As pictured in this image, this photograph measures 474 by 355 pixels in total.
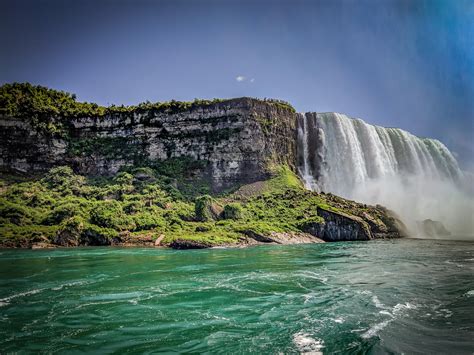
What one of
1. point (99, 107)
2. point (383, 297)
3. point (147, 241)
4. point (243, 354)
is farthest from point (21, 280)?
point (99, 107)

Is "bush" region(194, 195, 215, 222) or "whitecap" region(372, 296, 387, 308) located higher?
"bush" region(194, 195, 215, 222)

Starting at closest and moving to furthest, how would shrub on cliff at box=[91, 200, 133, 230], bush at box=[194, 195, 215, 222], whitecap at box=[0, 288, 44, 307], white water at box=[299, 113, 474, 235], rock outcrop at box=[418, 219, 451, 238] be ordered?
whitecap at box=[0, 288, 44, 307]
shrub on cliff at box=[91, 200, 133, 230]
bush at box=[194, 195, 215, 222]
rock outcrop at box=[418, 219, 451, 238]
white water at box=[299, 113, 474, 235]

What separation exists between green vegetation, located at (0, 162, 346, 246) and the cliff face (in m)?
3.70

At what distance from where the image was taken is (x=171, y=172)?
7400 cm

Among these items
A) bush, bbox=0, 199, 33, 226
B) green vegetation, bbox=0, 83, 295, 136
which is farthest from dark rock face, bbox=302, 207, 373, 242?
bush, bbox=0, 199, 33, 226

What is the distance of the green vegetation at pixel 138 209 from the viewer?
49.5 m

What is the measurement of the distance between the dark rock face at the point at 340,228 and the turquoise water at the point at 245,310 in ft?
91.8

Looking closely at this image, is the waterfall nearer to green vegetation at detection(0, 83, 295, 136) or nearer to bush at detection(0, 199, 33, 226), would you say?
green vegetation at detection(0, 83, 295, 136)

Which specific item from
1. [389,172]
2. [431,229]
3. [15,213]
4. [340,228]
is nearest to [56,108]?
[15,213]

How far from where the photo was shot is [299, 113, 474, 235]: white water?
7100 cm

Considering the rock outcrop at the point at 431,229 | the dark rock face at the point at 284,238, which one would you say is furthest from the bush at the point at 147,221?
the rock outcrop at the point at 431,229

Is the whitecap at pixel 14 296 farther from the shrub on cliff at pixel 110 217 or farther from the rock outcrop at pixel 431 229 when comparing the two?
the rock outcrop at pixel 431 229

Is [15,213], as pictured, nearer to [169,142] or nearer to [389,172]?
[169,142]

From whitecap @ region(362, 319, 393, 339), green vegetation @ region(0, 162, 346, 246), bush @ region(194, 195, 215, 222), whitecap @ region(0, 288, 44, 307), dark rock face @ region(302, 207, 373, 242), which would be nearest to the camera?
whitecap @ region(362, 319, 393, 339)
